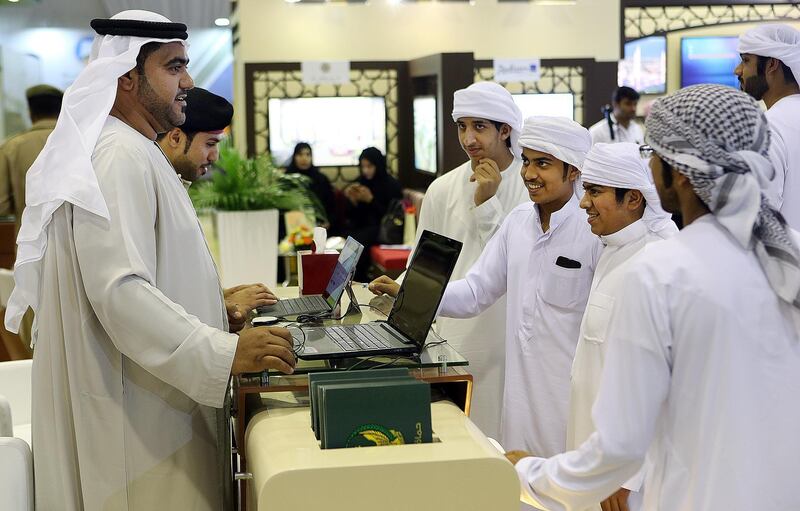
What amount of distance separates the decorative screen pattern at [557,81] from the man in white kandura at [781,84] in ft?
18.9

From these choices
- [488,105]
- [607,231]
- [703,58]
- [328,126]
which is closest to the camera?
[607,231]

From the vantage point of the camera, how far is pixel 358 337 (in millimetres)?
2750

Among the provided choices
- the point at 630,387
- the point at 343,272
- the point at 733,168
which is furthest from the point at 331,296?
the point at 733,168

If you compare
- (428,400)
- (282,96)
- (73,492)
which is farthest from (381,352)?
(282,96)

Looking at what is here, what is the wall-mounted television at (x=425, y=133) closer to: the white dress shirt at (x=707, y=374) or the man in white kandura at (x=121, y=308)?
the man in white kandura at (x=121, y=308)

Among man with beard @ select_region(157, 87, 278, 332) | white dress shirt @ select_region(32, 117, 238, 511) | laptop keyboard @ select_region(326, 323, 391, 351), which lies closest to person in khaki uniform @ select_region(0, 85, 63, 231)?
man with beard @ select_region(157, 87, 278, 332)

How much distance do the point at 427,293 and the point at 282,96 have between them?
7802mm

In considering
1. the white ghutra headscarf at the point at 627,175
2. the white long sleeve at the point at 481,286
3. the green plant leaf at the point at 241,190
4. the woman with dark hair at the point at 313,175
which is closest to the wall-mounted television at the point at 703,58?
the woman with dark hair at the point at 313,175

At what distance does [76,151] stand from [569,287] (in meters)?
1.49

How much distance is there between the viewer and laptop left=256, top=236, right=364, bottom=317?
317 centimetres

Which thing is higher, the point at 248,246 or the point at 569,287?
the point at 569,287

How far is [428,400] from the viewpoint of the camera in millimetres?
2088

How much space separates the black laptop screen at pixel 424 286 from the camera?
8.62 feet

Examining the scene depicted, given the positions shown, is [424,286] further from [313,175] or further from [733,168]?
[313,175]
